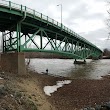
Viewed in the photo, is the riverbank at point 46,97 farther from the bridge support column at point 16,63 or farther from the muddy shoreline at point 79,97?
the bridge support column at point 16,63

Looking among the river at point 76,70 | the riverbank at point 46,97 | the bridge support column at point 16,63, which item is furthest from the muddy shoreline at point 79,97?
the river at point 76,70

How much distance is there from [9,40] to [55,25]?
963cm

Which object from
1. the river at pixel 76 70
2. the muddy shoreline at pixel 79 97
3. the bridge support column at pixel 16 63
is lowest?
the muddy shoreline at pixel 79 97

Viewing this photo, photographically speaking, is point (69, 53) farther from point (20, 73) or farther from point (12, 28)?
point (20, 73)

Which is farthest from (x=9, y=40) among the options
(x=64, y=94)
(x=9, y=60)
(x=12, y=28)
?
(x=64, y=94)

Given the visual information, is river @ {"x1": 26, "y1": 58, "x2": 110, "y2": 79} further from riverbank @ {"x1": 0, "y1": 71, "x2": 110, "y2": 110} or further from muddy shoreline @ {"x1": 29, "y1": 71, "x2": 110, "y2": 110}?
riverbank @ {"x1": 0, "y1": 71, "x2": 110, "y2": 110}

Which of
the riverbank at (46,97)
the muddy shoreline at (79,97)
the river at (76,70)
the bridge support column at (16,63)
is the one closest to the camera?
the riverbank at (46,97)

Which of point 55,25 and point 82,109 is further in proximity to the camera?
point 55,25

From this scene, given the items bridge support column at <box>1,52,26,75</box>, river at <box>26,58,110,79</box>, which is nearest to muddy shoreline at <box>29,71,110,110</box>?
bridge support column at <box>1,52,26,75</box>

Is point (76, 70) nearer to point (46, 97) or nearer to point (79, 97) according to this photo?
point (79, 97)

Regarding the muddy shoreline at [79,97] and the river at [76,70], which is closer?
the muddy shoreline at [79,97]

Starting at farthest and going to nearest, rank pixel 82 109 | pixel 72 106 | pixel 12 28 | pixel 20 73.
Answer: pixel 12 28, pixel 20 73, pixel 72 106, pixel 82 109

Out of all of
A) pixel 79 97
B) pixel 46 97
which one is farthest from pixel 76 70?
pixel 46 97

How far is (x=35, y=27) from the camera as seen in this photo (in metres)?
37.6
